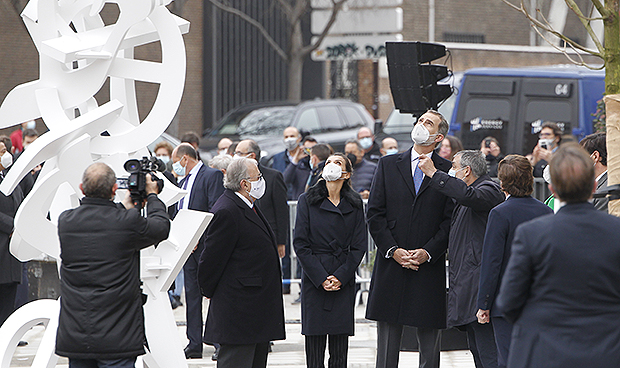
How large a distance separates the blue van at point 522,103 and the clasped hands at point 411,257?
9242 mm

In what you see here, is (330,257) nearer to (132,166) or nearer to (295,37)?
(132,166)

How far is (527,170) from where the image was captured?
20.2ft

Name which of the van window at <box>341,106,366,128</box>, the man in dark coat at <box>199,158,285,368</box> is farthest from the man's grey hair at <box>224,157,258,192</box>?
the van window at <box>341,106,366,128</box>

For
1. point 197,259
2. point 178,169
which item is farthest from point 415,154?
point 178,169

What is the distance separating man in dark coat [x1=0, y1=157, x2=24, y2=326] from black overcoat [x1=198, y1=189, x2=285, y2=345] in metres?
2.60

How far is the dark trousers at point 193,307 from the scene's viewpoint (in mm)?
8922

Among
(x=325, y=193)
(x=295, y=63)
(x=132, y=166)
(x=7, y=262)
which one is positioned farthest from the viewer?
(x=295, y=63)

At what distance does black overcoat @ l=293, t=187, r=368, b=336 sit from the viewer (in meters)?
7.41

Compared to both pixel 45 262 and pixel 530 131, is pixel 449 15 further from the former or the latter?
pixel 45 262

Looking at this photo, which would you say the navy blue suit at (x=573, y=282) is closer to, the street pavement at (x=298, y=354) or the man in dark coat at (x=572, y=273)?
the man in dark coat at (x=572, y=273)

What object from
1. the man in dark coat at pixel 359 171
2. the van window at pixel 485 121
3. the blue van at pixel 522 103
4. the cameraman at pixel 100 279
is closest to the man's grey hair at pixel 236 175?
the cameraman at pixel 100 279

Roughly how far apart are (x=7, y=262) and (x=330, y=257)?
10.0ft

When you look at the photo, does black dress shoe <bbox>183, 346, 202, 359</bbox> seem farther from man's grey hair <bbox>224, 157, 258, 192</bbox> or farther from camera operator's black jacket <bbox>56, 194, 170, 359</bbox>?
camera operator's black jacket <bbox>56, 194, 170, 359</bbox>

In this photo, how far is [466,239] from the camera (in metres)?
6.82
